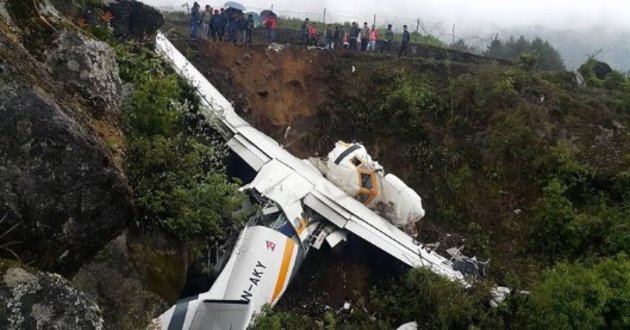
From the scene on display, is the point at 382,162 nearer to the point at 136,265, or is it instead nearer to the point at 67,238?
the point at 136,265

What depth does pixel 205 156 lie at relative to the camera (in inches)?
347

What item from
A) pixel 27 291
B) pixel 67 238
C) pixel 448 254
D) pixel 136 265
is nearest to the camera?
pixel 27 291

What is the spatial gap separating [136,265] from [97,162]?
7.10 ft

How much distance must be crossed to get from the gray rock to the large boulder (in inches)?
53.6

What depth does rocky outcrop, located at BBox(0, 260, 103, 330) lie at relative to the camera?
3.62 meters

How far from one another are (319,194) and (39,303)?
22.9ft

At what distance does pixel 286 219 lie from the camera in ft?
30.7

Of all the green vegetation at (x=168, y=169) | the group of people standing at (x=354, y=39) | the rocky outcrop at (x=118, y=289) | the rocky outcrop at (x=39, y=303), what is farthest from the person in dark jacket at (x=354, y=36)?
the rocky outcrop at (x=39, y=303)

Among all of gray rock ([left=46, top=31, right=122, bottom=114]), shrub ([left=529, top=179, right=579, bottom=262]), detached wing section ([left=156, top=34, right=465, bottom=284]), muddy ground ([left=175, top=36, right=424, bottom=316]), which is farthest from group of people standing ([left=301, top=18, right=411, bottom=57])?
gray rock ([left=46, top=31, right=122, bottom=114])

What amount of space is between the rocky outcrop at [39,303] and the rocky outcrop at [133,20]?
8315 mm

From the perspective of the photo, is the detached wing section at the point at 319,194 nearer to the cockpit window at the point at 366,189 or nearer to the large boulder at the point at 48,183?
the cockpit window at the point at 366,189

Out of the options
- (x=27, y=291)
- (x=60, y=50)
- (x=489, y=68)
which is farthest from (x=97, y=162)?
(x=489, y=68)

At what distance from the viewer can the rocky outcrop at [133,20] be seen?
11.5 meters

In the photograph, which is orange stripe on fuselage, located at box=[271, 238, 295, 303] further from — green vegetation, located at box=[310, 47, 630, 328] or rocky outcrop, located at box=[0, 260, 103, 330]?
rocky outcrop, located at box=[0, 260, 103, 330]
